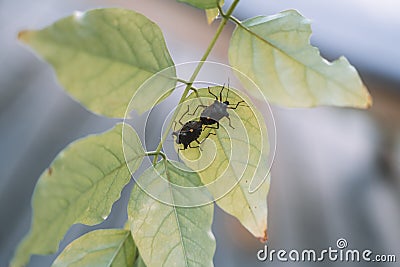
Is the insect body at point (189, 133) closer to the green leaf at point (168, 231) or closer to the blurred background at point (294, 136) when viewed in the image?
the green leaf at point (168, 231)

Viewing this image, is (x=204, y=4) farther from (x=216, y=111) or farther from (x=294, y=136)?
(x=294, y=136)

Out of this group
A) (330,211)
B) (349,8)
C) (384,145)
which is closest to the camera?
(330,211)

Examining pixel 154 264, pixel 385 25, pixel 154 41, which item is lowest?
pixel 385 25

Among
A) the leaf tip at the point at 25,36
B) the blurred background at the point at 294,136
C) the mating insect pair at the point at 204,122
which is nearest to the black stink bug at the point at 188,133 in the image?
the mating insect pair at the point at 204,122

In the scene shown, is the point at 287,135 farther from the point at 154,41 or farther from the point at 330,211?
the point at 154,41

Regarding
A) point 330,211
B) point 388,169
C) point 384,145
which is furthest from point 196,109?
point 384,145

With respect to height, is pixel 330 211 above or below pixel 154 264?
below
